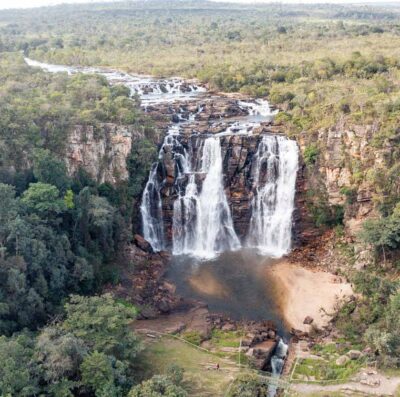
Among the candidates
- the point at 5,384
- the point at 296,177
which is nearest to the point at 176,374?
the point at 5,384

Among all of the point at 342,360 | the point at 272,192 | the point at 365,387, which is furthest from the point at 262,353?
the point at 272,192

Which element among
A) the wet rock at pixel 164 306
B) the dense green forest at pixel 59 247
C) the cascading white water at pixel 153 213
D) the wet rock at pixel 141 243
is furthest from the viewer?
the cascading white water at pixel 153 213

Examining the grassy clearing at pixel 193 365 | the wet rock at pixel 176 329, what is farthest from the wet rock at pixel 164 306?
the grassy clearing at pixel 193 365

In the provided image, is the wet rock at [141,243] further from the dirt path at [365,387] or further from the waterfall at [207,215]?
the dirt path at [365,387]

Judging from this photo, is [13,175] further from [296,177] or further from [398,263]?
[398,263]

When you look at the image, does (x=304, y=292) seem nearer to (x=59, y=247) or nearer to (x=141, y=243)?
(x=141, y=243)

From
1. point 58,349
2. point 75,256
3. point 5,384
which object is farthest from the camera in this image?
point 75,256

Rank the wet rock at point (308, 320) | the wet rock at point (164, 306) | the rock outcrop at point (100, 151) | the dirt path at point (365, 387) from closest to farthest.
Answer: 1. the dirt path at point (365, 387)
2. the wet rock at point (308, 320)
3. the wet rock at point (164, 306)
4. the rock outcrop at point (100, 151)
